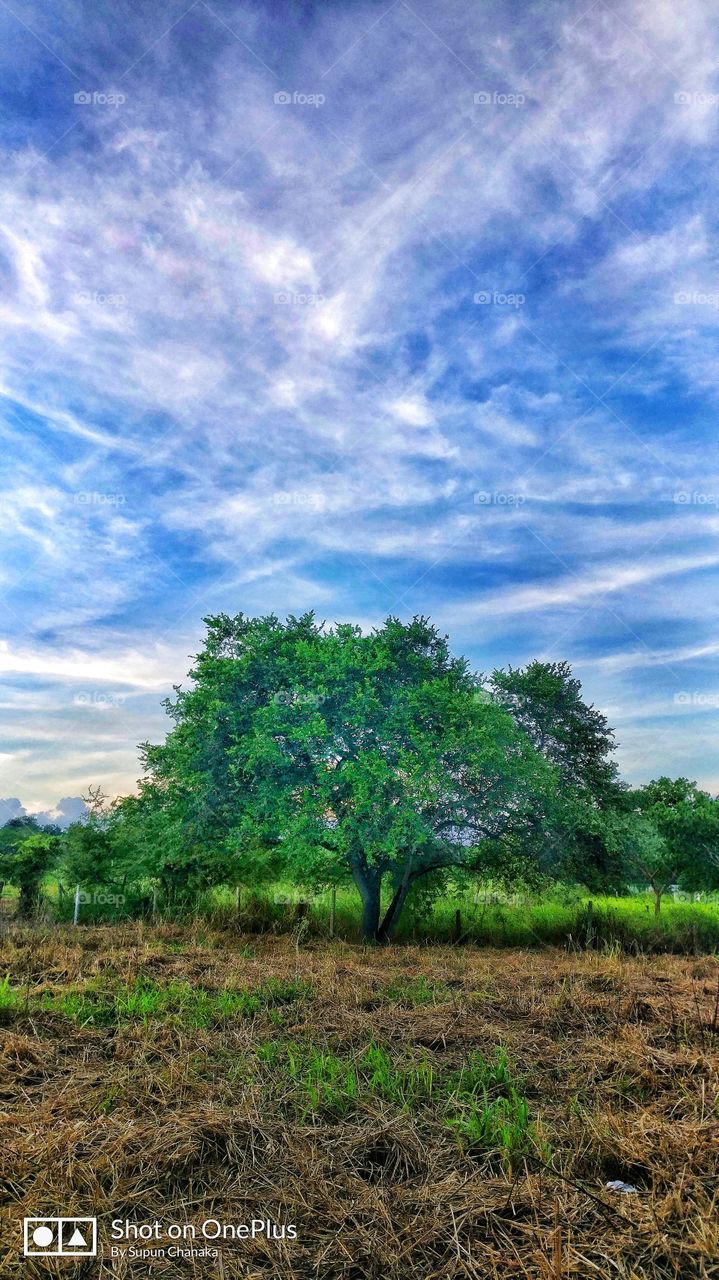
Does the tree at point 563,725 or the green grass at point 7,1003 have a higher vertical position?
the tree at point 563,725

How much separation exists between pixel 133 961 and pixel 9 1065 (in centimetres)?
446

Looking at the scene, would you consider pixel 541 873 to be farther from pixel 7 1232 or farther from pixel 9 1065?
pixel 7 1232

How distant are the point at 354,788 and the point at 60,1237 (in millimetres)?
15102

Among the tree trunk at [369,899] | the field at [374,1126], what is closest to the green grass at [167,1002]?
the field at [374,1126]

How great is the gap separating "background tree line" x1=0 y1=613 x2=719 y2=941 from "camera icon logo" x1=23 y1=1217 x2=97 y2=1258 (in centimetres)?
1441

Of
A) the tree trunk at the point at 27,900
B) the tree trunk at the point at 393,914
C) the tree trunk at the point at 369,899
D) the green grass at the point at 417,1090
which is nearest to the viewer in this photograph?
the green grass at the point at 417,1090

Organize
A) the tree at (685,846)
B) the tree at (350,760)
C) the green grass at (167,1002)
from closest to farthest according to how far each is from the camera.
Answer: the green grass at (167,1002) → the tree at (350,760) → the tree at (685,846)

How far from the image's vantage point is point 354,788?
18781 millimetres

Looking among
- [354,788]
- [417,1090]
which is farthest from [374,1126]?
[354,788]

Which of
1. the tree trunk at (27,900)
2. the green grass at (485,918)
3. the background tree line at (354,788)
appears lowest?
the green grass at (485,918)

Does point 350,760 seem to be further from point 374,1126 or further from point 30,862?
point 374,1126

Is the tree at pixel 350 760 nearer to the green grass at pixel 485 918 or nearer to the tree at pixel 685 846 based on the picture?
the green grass at pixel 485 918

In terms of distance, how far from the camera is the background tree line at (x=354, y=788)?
751 inches

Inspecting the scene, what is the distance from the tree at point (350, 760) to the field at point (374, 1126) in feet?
33.1
